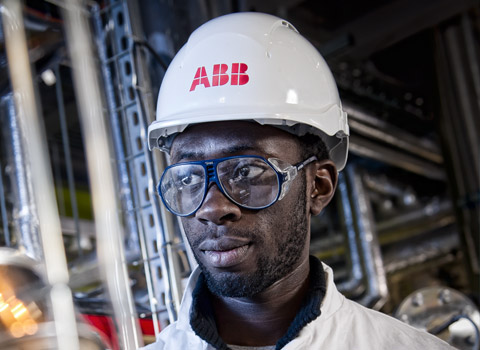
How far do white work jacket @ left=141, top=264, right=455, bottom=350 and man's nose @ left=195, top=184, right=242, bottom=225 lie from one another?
0.68 feet

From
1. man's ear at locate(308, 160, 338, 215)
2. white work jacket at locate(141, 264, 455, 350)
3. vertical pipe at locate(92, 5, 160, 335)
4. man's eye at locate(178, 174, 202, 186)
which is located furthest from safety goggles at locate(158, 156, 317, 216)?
vertical pipe at locate(92, 5, 160, 335)

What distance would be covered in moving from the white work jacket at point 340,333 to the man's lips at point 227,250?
0.15m

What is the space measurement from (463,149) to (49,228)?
2284 mm

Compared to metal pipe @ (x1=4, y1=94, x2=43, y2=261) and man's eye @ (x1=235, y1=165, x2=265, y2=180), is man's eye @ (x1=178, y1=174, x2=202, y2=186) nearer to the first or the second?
man's eye @ (x1=235, y1=165, x2=265, y2=180)

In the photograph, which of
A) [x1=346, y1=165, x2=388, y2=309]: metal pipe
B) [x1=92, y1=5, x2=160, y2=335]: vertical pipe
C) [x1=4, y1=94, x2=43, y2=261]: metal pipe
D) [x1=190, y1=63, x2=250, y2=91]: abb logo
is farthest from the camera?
[x1=346, y1=165, x2=388, y2=309]: metal pipe

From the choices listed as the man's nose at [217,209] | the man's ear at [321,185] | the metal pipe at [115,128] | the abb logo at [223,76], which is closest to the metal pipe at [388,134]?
the metal pipe at [115,128]

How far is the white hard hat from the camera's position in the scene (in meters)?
1.30

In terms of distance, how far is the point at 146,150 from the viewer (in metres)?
1.65

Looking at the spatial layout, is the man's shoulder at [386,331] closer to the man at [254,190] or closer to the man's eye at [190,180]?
the man at [254,190]

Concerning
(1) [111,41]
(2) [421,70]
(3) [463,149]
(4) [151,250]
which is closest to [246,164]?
(4) [151,250]

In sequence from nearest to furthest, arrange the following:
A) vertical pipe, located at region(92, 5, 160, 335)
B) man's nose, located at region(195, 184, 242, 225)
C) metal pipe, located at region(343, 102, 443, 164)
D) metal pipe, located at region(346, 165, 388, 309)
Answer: man's nose, located at region(195, 184, 242, 225) < vertical pipe, located at region(92, 5, 160, 335) < metal pipe, located at region(343, 102, 443, 164) < metal pipe, located at region(346, 165, 388, 309)

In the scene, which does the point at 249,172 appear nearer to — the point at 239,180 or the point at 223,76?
the point at 239,180

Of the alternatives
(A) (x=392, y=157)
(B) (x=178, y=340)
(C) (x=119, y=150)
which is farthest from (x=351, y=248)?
(B) (x=178, y=340)

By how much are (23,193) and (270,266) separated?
102cm
